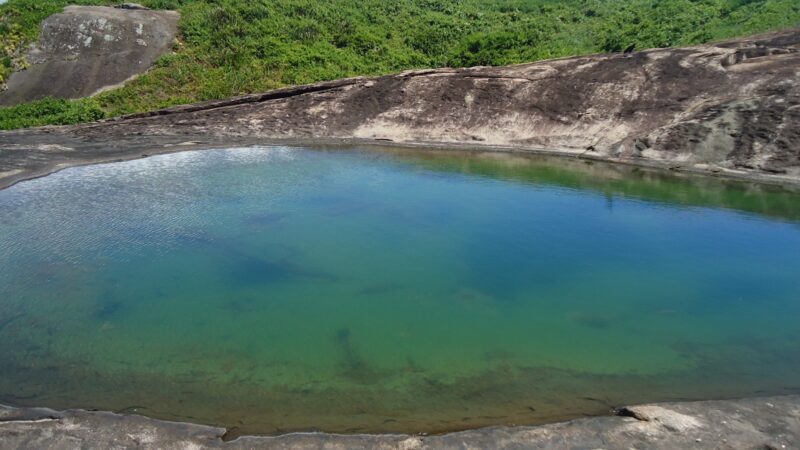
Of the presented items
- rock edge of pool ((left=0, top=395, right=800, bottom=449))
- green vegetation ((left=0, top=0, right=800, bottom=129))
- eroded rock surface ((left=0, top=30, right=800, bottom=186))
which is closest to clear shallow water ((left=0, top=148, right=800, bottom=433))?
rock edge of pool ((left=0, top=395, right=800, bottom=449))

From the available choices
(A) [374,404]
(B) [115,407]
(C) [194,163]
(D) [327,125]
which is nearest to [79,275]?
(B) [115,407]

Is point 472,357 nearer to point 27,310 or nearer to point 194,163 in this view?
point 27,310

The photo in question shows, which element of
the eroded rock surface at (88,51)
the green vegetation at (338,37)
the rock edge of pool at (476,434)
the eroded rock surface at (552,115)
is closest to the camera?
the rock edge of pool at (476,434)

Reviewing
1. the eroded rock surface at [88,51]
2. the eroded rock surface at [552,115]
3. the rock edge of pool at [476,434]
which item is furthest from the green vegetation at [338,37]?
the rock edge of pool at [476,434]

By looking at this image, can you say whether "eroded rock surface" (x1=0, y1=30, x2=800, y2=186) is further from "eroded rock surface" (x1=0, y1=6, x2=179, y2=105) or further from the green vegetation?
"eroded rock surface" (x1=0, y1=6, x2=179, y2=105)

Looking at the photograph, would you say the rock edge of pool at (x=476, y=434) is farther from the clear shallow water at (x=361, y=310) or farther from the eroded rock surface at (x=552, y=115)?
the eroded rock surface at (x=552, y=115)
